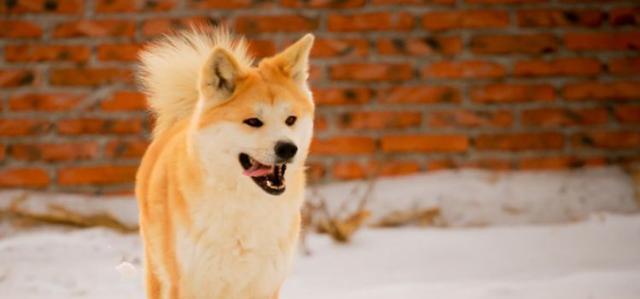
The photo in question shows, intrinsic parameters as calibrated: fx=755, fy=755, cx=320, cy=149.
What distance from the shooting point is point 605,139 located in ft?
11.0

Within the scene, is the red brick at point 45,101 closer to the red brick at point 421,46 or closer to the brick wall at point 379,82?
the brick wall at point 379,82

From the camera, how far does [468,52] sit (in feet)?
10.9

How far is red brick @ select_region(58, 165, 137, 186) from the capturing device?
327 cm

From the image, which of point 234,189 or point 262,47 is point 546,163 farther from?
point 234,189

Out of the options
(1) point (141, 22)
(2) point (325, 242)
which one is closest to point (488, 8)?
(2) point (325, 242)

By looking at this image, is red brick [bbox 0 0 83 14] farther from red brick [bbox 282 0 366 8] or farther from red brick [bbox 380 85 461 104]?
red brick [bbox 380 85 461 104]

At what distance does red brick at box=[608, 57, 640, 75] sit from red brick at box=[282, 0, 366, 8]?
44.8 inches

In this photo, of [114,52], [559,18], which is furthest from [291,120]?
[559,18]

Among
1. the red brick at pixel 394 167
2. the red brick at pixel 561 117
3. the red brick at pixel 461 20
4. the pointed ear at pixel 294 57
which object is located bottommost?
the red brick at pixel 394 167

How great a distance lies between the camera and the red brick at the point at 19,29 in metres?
3.27

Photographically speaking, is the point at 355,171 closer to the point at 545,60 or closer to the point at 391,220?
the point at 391,220

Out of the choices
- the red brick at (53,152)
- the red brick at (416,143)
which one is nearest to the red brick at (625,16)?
the red brick at (416,143)

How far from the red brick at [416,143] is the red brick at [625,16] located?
886mm

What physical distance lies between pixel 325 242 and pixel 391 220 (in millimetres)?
345
